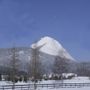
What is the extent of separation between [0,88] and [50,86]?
12.2 m

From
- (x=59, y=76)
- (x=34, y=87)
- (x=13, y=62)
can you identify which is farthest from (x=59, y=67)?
(x=34, y=87)

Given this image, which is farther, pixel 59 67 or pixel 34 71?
pixel 59 67

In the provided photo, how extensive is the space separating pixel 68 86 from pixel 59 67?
28434mm

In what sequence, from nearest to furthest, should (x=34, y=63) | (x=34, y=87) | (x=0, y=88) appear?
1. (x=0, y=88)
2. (x=34, y=87)
3. (x=34, y=63)

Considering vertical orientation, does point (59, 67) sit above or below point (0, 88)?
above

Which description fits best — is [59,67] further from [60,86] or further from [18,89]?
[18,89]

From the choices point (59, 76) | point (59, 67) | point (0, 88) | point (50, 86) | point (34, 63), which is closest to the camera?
point (0, 88)

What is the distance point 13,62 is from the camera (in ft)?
210

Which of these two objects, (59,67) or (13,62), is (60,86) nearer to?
(13,62)

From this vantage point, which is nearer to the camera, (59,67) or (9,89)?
(9,89)

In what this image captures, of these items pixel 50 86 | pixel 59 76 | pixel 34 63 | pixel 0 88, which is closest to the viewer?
pixel 0 88

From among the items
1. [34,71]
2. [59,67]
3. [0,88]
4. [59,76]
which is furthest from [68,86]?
[59,76]

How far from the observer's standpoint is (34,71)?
6912 cm

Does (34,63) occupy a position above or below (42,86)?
above
